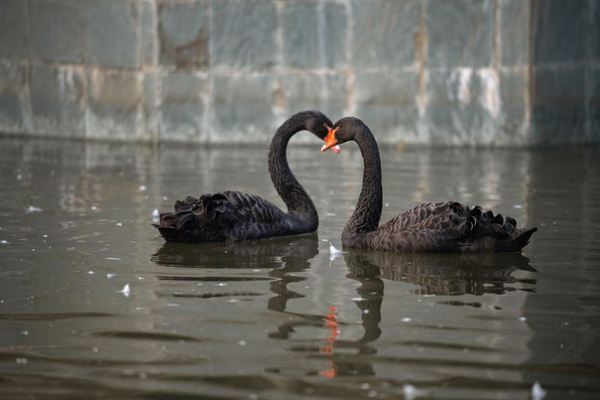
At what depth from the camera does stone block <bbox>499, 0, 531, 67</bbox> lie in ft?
55.2

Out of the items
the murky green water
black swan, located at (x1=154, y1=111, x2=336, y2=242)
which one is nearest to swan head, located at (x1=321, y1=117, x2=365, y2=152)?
black swan, located at (x1=154, y1=111, x2=336, y2=242)

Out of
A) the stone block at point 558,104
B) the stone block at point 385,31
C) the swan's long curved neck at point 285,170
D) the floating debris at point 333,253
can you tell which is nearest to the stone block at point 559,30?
the stone block at point 558,104

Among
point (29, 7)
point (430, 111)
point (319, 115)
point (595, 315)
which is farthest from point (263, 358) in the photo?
point (29, 7)

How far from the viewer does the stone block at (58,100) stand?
61.1 ft

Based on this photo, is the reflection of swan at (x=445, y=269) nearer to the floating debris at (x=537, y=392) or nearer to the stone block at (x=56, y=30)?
the floating debris at (x=537, y=392)

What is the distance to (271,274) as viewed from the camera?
8.78 metres

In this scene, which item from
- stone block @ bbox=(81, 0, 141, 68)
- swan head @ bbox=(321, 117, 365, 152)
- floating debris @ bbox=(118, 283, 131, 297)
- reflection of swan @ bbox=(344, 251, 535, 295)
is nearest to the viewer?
floating debris @ bbox=(118, 283, 131, 297)

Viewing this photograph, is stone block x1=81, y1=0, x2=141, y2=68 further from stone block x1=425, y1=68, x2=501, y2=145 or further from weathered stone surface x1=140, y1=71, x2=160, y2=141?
stone block x1=425, y1=68, x2=501, y2=145

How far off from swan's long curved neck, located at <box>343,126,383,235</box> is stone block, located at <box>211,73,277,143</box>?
7584 millimetres

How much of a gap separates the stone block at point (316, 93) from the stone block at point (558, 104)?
2516mm

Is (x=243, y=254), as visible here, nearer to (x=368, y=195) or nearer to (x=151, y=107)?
(x=368, y=195)

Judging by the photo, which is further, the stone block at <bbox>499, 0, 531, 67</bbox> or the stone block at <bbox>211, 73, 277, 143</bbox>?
the stone block at <bbox>211, 73, 277, 143</bbox>

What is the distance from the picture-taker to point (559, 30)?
17.3 metres

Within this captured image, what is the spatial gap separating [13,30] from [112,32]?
193cm
